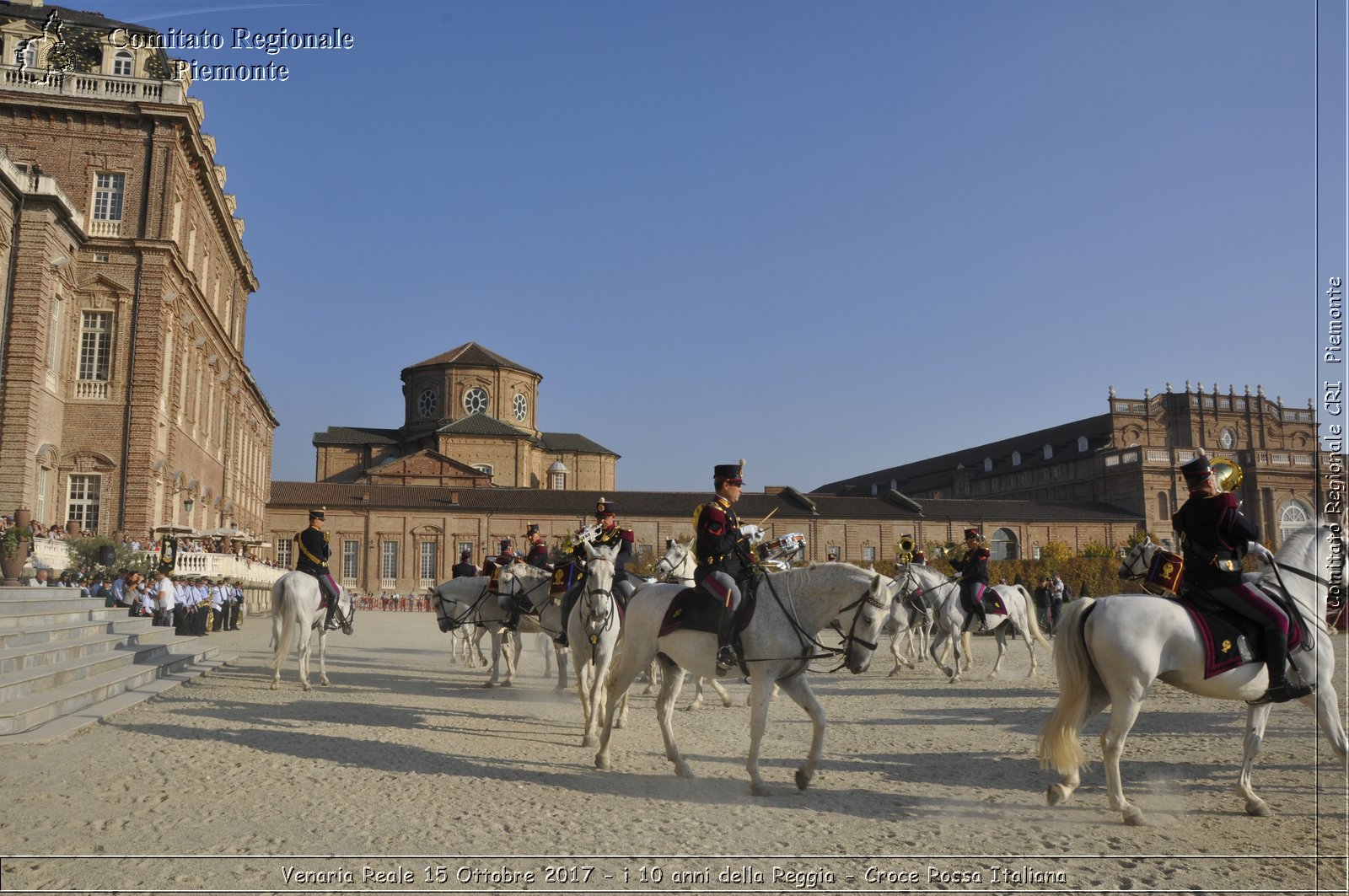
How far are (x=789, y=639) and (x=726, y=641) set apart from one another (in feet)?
1.86

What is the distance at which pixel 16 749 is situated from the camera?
8.98 meters

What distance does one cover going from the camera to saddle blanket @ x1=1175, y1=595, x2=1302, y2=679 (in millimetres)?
7078

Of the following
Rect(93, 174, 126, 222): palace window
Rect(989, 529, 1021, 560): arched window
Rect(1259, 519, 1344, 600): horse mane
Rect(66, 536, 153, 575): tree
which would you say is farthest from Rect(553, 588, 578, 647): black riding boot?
Rect(989, 529, 1021, 560): arched window

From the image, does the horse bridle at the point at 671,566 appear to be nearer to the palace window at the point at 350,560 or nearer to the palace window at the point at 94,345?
the palace window at the point at 94,345

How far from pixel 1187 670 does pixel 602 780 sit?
16.1 ft

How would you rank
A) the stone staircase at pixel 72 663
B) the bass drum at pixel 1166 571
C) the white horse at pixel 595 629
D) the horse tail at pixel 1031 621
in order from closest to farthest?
the bass drum at pixel 1166 571, the white horse at pixel 595 629, the stone staircase at pixel 72 663, the horse tail at pixel 1031 621

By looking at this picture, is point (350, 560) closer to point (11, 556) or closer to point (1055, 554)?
point (11, 556)

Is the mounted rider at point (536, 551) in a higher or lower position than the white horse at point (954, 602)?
higher

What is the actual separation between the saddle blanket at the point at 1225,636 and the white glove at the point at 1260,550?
536 mm

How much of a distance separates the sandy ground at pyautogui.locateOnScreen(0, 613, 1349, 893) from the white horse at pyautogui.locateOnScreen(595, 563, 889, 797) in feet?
1.60

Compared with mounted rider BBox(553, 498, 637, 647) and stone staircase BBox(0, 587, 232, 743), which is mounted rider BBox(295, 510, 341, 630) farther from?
mounted rider BBox(553, 498, 637, 647)

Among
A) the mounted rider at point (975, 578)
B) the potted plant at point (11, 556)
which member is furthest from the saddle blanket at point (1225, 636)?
the potted plant at point (11, 556)

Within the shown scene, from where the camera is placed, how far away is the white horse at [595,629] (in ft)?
32.6

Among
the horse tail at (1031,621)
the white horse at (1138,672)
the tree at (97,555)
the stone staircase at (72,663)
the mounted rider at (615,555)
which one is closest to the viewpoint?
the white horse at (1138,672)
